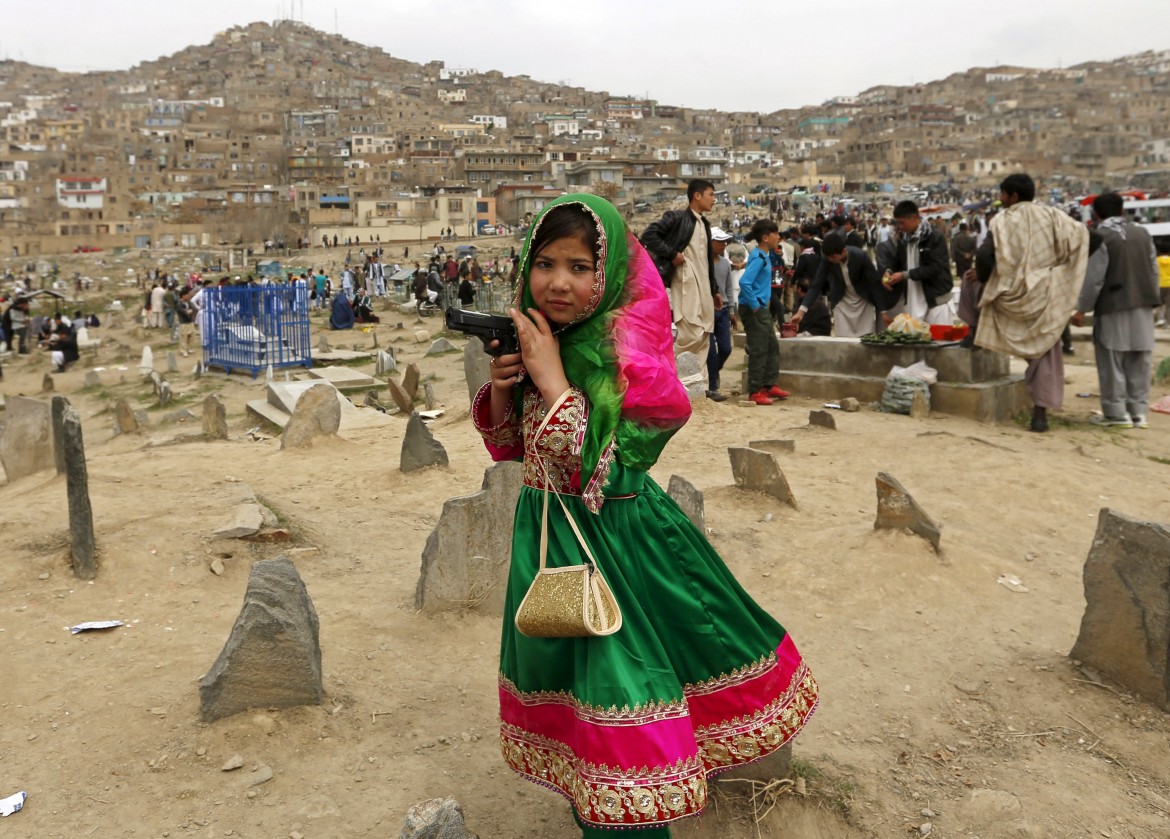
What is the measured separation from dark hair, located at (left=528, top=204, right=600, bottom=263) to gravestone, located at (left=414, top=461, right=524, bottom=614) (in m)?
2.14

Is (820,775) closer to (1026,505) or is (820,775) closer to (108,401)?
(1026,505)

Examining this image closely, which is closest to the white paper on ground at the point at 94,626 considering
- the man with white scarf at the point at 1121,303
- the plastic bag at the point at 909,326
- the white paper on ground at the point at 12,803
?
the white paper on ground at the point at 12,803

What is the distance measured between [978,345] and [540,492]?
6.54 m

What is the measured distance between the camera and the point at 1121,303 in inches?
294

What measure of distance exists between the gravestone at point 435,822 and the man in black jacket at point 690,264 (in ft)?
18.5

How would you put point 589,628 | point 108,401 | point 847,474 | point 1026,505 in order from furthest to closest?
point 108,401
point 847,474
point 1026,505
point 589,628

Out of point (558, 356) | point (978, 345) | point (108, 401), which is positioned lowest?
point (108, 401)

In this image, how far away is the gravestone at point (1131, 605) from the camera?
3252mm

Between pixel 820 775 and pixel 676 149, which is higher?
pixel 676 149

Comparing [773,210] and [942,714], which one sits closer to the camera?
[942,714]

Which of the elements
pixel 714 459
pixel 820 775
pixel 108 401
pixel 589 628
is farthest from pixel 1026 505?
pixel 108 401

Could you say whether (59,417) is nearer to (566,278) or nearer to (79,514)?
(79,514)

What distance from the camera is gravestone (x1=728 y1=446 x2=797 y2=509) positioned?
Answer: 557 centimetres

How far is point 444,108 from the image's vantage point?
158625 millimetres
